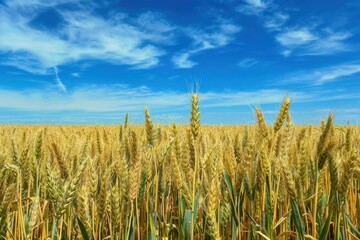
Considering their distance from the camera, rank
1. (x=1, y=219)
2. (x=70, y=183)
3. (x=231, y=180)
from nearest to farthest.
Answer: (x=70, y=183)
(x=1, y=219)
(x=231, y=180)

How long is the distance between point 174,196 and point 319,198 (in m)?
0.99

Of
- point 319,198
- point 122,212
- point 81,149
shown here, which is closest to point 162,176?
point 122,212

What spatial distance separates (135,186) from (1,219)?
0.60 meters

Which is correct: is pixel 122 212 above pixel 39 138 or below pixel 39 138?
below

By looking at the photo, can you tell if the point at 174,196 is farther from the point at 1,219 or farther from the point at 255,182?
the point at 1,219

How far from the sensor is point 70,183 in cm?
140

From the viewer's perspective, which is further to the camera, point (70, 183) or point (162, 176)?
point (162, 176)

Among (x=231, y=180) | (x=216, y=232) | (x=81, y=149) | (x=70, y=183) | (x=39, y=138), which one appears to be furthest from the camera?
(x=39, y=138)

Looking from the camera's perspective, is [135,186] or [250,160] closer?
[135,186]

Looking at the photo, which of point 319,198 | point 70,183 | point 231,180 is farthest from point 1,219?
point 319,198

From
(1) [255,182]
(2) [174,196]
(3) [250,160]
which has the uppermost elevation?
(3) [250,160]

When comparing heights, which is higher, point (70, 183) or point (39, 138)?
point (39, 138)

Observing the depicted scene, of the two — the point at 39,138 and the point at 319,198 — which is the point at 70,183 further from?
the point at 319,198

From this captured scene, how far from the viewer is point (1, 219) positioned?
150 cm
